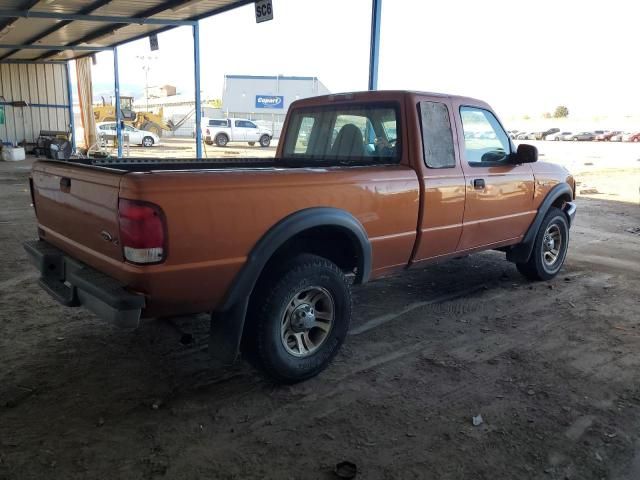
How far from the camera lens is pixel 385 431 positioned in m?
3.03

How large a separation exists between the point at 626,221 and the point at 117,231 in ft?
32.9

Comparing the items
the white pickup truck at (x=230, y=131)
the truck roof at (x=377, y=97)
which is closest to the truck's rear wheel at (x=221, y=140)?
the white pickup truck at (x=230, y=131)

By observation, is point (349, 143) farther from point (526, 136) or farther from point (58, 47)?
point (526, 136)

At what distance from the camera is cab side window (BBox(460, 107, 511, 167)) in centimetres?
471

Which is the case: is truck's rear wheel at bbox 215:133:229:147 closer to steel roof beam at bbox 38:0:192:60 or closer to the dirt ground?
steel roof beam at bbox 38:0:192:60

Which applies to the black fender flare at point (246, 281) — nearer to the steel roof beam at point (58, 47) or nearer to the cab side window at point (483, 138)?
the cab side window at point (483, 138)

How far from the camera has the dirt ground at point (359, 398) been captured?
2744 millimetres

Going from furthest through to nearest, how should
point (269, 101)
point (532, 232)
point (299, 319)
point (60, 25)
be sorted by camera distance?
point (269, 101) → point (60, 25) → point (532, 232) → point (299, 319)

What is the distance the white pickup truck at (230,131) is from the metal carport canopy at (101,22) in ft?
46.2

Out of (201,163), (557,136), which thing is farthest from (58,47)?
(557,136)

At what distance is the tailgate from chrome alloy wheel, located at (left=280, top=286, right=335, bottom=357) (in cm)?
116

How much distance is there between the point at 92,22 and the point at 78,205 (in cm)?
1356

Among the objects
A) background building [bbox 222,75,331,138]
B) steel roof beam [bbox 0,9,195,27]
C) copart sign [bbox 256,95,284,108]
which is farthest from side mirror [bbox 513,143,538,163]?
copart sign [bbox 256,95,284,108]

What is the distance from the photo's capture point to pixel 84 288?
301cm
